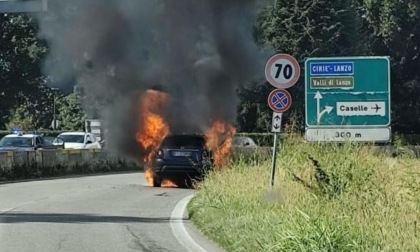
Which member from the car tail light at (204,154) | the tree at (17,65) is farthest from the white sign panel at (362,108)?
the tree at (17,65)

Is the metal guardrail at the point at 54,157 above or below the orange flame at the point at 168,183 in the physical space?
above

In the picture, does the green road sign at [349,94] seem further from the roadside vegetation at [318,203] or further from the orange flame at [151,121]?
the orange flame at [151,121]

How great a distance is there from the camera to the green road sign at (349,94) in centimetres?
1459

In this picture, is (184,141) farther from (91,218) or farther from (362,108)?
(362,108)

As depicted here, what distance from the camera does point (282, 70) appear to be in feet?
49.2

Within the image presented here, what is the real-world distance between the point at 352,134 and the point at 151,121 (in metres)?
16.2

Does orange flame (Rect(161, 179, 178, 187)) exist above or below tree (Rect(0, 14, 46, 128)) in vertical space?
below

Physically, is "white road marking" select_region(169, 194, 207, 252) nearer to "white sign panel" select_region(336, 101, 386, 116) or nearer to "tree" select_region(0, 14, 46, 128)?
"white sign panel" select_region(336, 101, 386, 116)

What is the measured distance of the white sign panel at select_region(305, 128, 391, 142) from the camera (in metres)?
14.5

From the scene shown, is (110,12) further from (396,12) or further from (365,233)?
(396,12)

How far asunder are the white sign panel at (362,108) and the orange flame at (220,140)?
8068 millimetres

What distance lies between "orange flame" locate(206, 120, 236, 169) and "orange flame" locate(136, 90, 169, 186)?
1770 millimetres

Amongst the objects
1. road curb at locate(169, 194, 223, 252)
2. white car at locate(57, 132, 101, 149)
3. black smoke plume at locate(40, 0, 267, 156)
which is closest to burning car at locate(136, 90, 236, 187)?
black smoke plume at locate(40, 0, 267, 156)

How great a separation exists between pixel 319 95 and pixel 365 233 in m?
5.14
